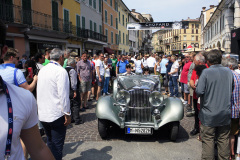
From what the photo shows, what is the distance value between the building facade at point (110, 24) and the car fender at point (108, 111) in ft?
84.1

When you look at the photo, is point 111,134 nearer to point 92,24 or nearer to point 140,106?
point 140,106

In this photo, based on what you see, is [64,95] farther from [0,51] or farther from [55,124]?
[0,51]

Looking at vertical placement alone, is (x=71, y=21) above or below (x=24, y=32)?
above

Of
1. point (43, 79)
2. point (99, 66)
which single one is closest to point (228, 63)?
point (43, 79)

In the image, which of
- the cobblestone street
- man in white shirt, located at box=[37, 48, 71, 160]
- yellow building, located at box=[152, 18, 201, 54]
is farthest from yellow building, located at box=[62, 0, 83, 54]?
yellow building, located at box=[152, 18, 201, 54]

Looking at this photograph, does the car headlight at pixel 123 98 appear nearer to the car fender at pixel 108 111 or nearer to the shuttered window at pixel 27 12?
the car fender at pixel 108 111

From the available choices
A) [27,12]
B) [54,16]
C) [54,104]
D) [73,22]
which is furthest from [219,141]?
[73,22]

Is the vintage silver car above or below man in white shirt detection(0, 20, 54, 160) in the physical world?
below

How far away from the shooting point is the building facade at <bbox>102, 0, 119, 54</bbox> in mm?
29627

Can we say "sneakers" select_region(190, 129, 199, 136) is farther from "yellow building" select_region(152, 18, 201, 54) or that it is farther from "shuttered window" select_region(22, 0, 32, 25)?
"yellow building" select_region(152, 18, 201, 54)

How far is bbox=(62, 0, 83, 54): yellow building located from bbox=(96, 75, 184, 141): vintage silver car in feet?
49.9

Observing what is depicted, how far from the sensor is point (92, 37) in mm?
23875

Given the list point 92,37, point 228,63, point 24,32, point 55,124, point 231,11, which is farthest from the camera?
point 92,37

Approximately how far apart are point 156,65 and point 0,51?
10865 mm
